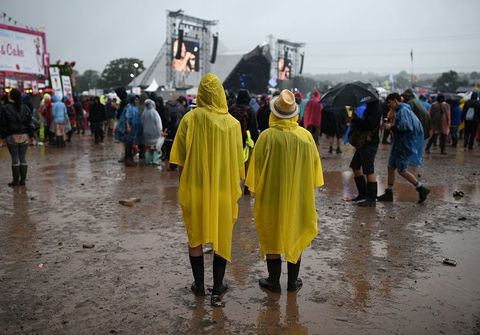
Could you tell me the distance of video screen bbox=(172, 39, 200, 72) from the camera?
124 ft

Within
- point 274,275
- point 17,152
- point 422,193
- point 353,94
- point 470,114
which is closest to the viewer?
point 274,275

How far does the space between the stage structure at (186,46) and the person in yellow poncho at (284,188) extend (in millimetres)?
32970

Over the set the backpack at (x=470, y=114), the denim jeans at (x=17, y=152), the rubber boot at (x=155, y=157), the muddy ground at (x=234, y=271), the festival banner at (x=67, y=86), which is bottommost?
the muddy ground at (x=234, y=271)

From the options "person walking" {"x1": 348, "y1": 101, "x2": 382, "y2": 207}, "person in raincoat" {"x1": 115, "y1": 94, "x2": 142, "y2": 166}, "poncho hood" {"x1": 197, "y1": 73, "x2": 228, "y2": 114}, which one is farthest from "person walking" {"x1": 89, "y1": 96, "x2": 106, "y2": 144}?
"poncho hood" {"x1": 197, "y1": 73, "x2": 228, "y2": 114}

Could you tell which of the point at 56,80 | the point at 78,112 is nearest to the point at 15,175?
the point at 78,112

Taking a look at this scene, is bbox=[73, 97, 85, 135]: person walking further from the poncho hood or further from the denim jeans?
the poncho hood

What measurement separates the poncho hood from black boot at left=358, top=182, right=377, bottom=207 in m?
4.12

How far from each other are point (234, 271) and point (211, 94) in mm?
1790

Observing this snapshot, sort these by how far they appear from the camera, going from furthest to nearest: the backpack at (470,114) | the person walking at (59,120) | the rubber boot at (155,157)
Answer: the person walking at (59,120) < the backpack at (470,114) < the rubber boot at (155,157)

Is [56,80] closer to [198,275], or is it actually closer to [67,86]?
[67,86]

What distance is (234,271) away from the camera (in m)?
4.66

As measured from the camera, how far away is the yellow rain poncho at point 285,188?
13.1 ft

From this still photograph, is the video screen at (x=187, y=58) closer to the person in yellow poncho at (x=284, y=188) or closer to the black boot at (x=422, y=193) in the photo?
the black boot at (x=422, y=193)

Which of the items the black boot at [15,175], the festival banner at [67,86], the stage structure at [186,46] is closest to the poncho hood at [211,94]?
the black boot at [15,175]
